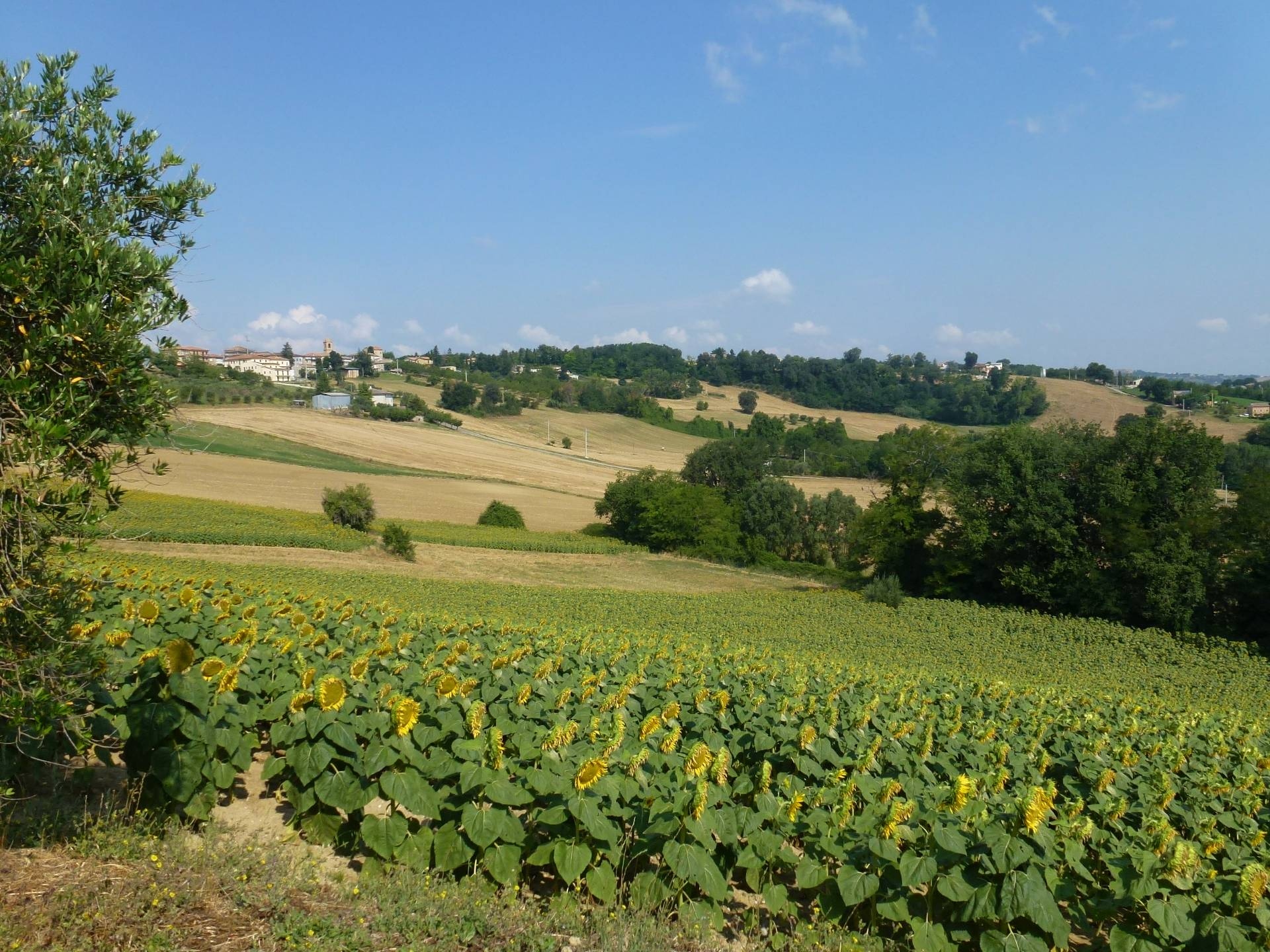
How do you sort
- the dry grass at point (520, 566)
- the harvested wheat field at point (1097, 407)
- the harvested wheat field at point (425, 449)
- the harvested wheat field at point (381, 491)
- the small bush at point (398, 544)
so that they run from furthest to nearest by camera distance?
the harvested wheat field at point (1097, 407)
the harvested wheat field at point (425, 449)
the harvested wheat field at point (381, 491)
the small bush at point (398, 544)
the dry grass at point (520, 566)

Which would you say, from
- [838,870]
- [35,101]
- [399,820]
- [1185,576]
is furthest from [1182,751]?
[1185,576]

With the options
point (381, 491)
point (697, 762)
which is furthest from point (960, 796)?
point (381, 491)

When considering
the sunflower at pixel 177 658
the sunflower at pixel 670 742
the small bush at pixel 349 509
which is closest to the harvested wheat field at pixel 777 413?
the small bush at pixel 349 509

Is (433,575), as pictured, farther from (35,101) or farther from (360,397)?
(360,397)

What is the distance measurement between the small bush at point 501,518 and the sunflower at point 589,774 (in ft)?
156

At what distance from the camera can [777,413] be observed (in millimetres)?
122500

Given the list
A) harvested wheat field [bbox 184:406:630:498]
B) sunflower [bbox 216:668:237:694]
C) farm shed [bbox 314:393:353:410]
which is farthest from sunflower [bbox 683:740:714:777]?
farm shed [bbox 314:393:353:410]

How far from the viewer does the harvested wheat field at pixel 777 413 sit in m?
113

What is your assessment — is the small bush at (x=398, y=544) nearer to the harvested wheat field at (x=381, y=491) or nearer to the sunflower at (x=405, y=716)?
the harvested wheat field at (x=381, y=491)

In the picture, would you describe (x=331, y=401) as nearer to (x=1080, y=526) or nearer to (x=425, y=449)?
(x=425, y=449)

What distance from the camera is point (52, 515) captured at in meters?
4.43

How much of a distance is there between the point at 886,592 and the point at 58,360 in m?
38.0

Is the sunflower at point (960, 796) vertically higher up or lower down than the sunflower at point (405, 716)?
lower down

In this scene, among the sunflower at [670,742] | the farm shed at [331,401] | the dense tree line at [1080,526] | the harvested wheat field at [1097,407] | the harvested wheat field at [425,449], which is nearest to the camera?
the sunflower at [670,742]
